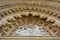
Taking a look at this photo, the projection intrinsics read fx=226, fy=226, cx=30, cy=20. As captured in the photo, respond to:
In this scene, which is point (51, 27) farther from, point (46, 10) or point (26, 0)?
point (26, 0)

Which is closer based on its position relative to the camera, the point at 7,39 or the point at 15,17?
the point at 7,39

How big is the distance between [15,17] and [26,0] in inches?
22.3

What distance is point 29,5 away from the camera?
4.98 metres

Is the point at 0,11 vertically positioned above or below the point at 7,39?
above

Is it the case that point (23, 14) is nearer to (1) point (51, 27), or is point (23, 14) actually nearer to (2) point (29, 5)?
(2) point (29, 5)

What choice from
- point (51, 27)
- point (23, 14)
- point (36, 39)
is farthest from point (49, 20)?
point (36, 39)

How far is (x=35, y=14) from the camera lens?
482 cm

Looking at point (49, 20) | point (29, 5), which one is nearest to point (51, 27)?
point (49, 20)

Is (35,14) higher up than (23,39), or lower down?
higher up

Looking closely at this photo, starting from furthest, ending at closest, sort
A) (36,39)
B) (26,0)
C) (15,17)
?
(26,0) → (15,17) → (36,39)

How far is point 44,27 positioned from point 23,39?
0.95m

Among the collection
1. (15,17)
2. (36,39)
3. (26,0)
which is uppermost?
(26,0)

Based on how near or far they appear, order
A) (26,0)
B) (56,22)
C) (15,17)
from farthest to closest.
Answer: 1. (26,0)
2. (15,17)
3. (56,22)

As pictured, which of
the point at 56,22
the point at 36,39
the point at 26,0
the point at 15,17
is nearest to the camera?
the point at 36,39
